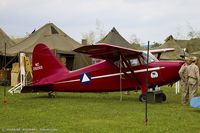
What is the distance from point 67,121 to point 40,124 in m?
0.82

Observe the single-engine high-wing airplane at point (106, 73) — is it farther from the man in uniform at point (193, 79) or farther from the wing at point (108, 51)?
the man in uniform at point (193, 79)

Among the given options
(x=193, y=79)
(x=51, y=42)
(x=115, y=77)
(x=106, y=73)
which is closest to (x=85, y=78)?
(x=106, y=73)

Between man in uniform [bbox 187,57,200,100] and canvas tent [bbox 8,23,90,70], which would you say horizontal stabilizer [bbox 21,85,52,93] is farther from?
canvas tent [bbox 8,23,90,70]

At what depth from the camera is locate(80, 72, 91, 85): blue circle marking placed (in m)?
17.8

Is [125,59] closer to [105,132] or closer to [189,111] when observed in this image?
[189,111]

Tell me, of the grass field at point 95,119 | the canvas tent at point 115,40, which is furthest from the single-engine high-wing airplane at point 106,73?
the canvas tent at point 115,40

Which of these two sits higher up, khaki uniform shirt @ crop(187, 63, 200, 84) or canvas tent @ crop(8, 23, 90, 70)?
canvas tent @ crop(8, 23, 90, 70)

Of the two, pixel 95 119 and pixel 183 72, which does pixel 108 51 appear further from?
pixel 95 119

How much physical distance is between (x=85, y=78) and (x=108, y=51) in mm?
1940

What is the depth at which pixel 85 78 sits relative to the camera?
17875mm

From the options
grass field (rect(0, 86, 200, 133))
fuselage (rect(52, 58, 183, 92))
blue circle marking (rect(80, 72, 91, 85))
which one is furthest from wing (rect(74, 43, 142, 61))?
grass field (rect(0, 86, 200, 133))

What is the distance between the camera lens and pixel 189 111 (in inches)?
523

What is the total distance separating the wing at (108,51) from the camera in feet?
52.0

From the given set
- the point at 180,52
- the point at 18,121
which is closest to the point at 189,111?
the point at 18,121
